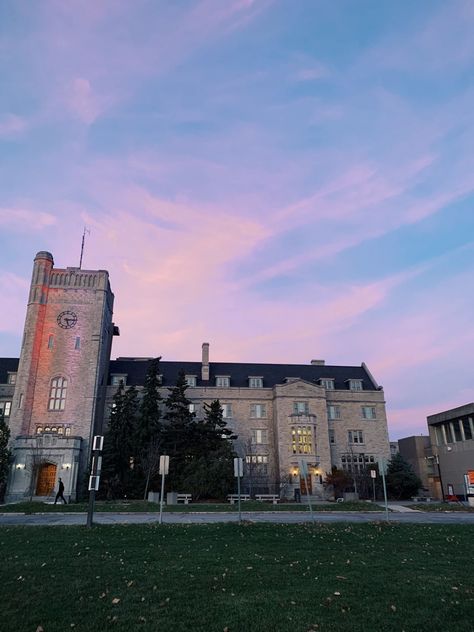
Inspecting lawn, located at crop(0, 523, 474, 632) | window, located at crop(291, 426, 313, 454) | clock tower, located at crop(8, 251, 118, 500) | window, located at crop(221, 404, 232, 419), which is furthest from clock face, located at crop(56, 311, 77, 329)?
lawn, located at crop(0, 523, 474, 632)

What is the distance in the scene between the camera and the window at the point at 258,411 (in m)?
52.2

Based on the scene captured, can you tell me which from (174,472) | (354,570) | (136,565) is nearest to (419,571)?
(354,570)

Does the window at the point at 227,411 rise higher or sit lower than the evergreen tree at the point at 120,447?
higher

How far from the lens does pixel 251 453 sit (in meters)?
49.4

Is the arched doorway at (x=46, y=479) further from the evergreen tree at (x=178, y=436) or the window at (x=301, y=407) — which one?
the window at (x=301, y=407)

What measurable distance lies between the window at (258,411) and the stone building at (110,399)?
114mm

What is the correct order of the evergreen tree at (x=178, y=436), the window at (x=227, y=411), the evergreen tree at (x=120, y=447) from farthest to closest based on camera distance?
the window at (x=227, y=411)
the evergreen tree at (x=178, y=436)
the evergreen tree at (x=120, y=447)

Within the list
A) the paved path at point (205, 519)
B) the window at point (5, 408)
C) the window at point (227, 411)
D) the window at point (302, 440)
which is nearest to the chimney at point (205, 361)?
the window at point (227, 411)

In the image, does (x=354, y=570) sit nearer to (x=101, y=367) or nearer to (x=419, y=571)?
(x=419, y=571)

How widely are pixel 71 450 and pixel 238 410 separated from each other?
19030 mm

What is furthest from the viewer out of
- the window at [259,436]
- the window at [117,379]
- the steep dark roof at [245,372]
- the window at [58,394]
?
the steep dark roof at [245,372]

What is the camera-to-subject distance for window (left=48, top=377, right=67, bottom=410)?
4484cm

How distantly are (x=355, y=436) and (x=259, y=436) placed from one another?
11.4m

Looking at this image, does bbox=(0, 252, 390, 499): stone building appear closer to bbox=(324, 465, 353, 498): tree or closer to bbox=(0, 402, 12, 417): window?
bbox=(0, 402, 12, 417): window
